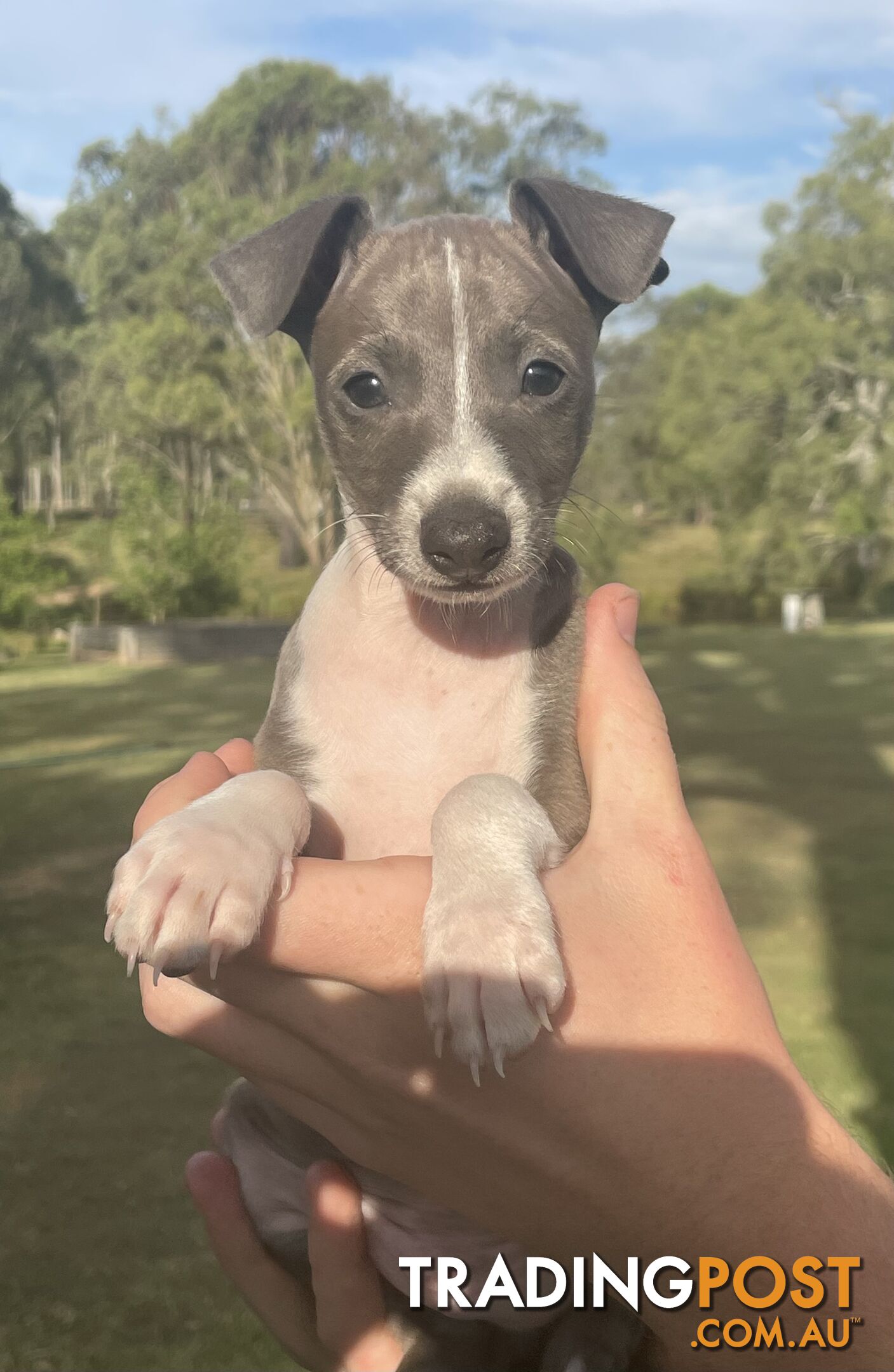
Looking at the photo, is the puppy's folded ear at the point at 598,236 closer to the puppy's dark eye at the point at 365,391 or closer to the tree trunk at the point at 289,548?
the puppy's dark eye at the point at 365,391

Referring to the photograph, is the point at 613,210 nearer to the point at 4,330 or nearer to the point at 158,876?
the point at 158,876

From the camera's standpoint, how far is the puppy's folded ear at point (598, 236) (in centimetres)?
331

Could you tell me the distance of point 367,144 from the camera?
36125 mm

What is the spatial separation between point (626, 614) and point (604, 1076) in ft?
4.30

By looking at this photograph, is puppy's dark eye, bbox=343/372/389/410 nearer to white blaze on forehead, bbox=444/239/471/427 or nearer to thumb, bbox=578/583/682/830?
white blaze on forehead, bbox=444/239/471/427

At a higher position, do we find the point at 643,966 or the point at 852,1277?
the point at 643,966

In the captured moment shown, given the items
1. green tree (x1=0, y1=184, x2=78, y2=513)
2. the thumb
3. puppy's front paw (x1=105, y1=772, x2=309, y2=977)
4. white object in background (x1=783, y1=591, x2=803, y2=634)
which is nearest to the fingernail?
the thumb

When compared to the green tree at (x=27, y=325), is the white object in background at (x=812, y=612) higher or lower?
lower

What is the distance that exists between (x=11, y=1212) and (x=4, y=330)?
39.6m

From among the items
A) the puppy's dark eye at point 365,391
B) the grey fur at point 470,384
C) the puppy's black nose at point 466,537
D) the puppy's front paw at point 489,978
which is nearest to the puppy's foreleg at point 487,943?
the puppy's front paw at point 489,978

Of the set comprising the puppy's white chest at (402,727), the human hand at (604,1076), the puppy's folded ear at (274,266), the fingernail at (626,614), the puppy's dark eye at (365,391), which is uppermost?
the puppy's folded ear at (274,266)

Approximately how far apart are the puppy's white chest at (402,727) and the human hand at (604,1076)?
431mm

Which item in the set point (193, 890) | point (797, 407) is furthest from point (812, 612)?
point (193, 890)

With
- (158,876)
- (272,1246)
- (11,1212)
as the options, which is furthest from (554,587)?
(11,1212)
